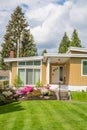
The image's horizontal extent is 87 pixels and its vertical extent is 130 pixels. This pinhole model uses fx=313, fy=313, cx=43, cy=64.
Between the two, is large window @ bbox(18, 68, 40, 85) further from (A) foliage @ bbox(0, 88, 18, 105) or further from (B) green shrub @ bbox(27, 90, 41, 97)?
(A) foliage @ bbox(0, 88, 18, 105)

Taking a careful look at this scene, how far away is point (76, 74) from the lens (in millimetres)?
29047

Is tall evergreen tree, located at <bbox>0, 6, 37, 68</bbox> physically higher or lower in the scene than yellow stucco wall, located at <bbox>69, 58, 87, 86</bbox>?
higher

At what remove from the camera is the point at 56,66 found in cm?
3569

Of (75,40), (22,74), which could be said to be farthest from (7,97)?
(75,40)

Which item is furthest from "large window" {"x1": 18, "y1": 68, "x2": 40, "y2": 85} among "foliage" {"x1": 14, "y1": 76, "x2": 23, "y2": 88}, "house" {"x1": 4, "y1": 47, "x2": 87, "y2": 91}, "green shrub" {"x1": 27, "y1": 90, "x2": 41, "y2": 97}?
"green shrub" {"x1": 27, "y1": 90, "x2": 41, "y2": 97}

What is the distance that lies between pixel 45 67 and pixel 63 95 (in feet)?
25.1

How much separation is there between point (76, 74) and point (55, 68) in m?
6.90

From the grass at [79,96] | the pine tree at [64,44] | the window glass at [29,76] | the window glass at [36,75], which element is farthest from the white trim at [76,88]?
the pine tree at [64,44]

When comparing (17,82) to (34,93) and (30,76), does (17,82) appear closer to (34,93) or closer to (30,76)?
(30,76)

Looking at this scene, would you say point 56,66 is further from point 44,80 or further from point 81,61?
point 81,61

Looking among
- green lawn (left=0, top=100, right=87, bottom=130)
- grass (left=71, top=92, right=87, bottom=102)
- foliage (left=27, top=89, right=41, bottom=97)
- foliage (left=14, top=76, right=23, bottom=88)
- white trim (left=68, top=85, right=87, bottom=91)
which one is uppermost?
foliage (left=14, top=76, right=23, bottom=88)

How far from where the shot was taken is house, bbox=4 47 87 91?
29047 mm

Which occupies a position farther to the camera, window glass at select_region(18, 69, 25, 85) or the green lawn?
window glass at select_region(18, 69, 25, 85)

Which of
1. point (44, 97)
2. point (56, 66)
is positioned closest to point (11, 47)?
point (56, 66)
